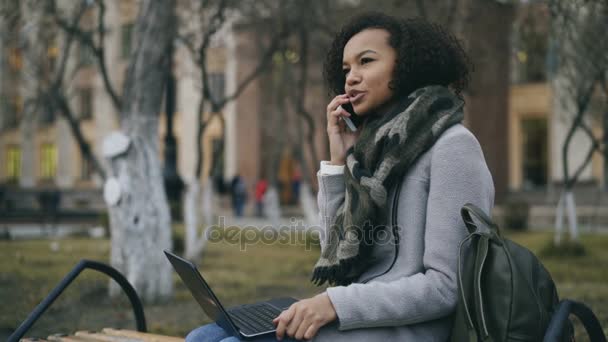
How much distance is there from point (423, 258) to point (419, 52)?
26.7 inches

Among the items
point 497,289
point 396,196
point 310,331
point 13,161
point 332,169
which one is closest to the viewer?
point 497,289

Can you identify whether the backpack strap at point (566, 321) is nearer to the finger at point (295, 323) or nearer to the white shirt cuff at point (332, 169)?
the finger at point (295, 323)

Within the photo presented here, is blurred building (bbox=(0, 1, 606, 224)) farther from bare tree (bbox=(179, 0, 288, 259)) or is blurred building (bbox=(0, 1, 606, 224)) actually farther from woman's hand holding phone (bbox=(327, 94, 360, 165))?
woman's hand holding phone (bbox=(327, 94, 360, 165))

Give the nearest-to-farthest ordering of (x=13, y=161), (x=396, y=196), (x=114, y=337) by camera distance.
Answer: (x=396, y=196) → (x=114, y=337) → (x=13, y=161)

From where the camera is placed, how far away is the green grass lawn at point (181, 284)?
224 inches

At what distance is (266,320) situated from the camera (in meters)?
2.60

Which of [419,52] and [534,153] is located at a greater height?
[419,52]

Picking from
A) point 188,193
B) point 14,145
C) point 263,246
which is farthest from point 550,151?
point 14,145

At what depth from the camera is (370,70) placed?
8.63 ft

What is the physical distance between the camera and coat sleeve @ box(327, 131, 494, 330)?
2.34 m

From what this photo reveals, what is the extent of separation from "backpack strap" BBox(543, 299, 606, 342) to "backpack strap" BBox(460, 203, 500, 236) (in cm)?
27

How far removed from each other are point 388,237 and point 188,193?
35.1 ft

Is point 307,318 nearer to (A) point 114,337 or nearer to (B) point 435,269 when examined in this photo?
(B) point 435,269

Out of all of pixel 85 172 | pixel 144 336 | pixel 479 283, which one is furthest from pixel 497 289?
pixel 85 172
